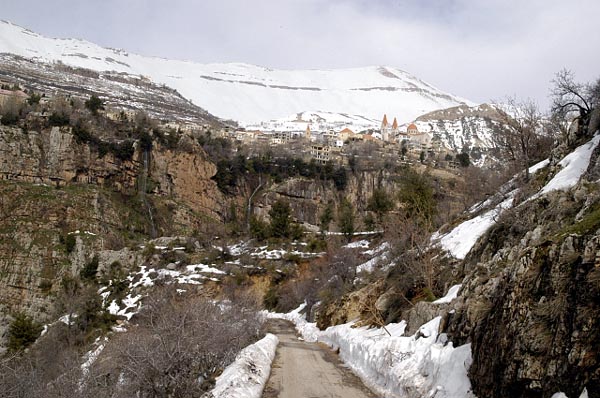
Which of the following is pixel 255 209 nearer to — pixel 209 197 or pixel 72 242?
pixel 209 197

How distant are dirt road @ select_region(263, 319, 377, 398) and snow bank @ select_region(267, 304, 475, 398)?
426 mm

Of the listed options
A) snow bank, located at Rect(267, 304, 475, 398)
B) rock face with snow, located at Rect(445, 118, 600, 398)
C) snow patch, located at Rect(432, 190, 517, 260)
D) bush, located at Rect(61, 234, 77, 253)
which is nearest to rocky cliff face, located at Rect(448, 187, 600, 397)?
rock face with snow, located at Rect(445, 118, 600, 398)

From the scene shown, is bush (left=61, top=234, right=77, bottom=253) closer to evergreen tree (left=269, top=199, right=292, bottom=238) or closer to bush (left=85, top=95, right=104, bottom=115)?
evergreen tree (left=269, top=199, right=292, bottom=238)

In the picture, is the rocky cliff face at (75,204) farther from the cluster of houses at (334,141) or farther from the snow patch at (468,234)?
the cluster of houses at (334,141)

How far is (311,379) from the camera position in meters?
12.1

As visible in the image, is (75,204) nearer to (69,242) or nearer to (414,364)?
(69,242)

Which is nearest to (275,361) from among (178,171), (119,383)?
(119,383)

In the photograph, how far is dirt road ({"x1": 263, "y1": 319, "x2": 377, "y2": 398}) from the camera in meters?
10.5

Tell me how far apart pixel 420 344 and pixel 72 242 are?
56557 millimetres

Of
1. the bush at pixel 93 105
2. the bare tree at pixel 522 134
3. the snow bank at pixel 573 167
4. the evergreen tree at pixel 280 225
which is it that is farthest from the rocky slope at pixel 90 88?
the snow bank at pixel 573 167

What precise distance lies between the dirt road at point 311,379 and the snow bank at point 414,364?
426mm

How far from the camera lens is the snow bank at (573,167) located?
15109 mm

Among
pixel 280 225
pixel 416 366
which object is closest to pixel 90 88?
pixel 280 225

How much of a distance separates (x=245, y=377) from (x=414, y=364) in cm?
358
